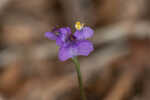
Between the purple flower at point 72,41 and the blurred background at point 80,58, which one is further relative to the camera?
the blurred background at point 80,58

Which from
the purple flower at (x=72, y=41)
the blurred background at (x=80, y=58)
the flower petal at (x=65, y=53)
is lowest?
the blurred background at (x=80, y=58)

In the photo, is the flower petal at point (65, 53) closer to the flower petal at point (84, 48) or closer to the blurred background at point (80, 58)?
the flower petal at point (84, 48)

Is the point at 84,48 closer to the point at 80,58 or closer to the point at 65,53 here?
the point at 65,53

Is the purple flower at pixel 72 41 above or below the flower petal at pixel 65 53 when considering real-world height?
above

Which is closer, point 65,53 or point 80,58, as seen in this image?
point 65,53

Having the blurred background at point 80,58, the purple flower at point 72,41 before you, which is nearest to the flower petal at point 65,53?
the purple flower at point 72,41

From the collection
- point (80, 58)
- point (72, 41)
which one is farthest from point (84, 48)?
point (80, 58)

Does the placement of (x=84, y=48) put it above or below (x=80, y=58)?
above
